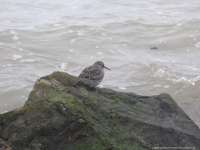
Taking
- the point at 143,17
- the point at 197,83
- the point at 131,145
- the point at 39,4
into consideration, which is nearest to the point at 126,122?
the point at 131,145

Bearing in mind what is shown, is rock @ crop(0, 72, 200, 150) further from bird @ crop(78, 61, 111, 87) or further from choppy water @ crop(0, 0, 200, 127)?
choppy water @ crop(0, 0, 200, 127)

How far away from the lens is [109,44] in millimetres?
12898

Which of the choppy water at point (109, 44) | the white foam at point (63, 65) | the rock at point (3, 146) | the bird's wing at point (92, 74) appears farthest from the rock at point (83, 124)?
the white foam at point (63, 65)

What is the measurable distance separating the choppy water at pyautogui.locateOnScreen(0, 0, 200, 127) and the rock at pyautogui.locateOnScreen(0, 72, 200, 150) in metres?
2.70

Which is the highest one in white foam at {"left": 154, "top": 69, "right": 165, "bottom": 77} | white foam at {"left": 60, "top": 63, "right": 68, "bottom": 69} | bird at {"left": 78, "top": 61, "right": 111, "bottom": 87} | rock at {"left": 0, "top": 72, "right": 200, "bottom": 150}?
rock at {"left": 0, "top": 72, "right": 200, "bottom": 150}

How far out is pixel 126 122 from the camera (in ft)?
13.4

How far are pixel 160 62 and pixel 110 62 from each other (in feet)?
7.00

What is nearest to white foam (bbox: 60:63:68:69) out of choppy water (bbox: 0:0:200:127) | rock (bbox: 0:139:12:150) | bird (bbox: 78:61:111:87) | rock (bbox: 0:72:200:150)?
choppy water (bbox: 0:0:200:127)

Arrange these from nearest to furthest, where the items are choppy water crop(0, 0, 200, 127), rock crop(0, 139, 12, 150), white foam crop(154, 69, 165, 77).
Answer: rock crop(0, 139, 12, 150) < choppy water crop(0, 0, 200, 127) < white foam crop(154, 69, 165, 77)

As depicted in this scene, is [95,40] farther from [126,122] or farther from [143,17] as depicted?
[126,122]

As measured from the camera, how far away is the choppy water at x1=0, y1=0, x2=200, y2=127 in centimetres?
876

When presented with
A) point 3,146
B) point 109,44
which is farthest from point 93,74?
point 109,44

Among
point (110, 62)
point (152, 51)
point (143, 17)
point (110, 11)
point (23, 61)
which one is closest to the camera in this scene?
point (23, 61)

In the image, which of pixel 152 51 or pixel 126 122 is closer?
pixel 126 122
